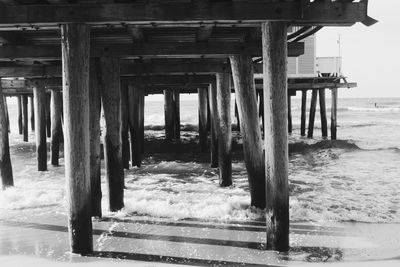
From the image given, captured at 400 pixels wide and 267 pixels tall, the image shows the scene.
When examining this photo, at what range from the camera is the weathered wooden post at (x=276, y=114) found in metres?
4.21

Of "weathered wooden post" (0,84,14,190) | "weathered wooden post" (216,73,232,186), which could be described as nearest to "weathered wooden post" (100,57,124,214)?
"weathered wooden post" (216,73,232,186)

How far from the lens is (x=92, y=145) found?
600cm

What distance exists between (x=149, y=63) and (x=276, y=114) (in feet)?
14.8

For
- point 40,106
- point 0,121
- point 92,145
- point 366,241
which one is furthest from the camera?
point 40,106

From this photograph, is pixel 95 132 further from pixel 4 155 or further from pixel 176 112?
pixel 176 112

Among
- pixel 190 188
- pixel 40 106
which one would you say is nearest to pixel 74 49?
pixel 190 188

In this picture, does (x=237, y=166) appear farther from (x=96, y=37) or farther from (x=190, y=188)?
(x=96, y=37)

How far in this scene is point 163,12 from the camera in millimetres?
4164

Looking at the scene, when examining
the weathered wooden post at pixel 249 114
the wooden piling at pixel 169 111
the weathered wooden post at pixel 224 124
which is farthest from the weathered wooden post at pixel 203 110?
the weathered wooden post at pixel 249 114

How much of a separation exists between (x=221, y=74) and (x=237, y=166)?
498cm

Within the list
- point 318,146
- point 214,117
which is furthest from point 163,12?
point 318,146

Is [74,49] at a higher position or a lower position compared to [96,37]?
lower

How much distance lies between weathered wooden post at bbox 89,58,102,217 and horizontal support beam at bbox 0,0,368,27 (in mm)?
1824

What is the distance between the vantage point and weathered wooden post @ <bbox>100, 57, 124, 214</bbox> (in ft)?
20.2
